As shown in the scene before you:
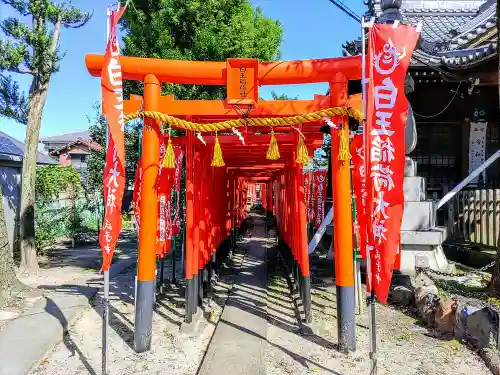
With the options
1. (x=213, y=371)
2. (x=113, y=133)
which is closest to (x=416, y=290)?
(x=213, y=371)

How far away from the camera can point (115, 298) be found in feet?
25.4

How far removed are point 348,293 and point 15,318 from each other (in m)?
4.83

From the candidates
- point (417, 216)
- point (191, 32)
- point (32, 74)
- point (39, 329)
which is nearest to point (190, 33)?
point (191, 32)

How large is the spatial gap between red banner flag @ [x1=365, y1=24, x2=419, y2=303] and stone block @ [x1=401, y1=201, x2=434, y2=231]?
483 cm

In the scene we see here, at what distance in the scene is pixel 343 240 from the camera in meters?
5.21

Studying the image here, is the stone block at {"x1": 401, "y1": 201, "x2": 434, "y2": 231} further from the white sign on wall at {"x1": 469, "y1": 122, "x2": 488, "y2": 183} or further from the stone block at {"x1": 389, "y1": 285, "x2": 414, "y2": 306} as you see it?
the white sign on wall at {"x1": 469, "y1": 122, "x2": 488, "y2": 183}

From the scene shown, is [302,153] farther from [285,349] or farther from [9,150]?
[9,150]

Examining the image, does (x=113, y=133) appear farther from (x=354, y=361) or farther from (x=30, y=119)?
(x=30, y=119)

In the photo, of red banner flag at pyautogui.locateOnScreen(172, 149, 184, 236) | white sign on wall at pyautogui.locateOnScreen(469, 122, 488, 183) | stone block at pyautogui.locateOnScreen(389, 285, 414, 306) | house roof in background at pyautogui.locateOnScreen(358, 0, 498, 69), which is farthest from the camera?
white sign on wall at pyautogui.locateOnScreen(469, 122, 488, 183)

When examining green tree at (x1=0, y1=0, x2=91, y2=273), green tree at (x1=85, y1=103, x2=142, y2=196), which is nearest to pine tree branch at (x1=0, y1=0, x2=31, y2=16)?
green tree at (x1=0, y1=0, x2=91, y2=273)

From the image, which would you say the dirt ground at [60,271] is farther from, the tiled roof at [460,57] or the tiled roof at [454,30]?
the tiled roof at [460,57]

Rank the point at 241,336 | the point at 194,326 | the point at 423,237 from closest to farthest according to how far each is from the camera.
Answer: the point at 241,336 → the point at 194,326 → the point at 423,237

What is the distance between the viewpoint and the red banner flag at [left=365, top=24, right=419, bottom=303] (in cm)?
411

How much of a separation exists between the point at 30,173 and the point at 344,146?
314 inches
